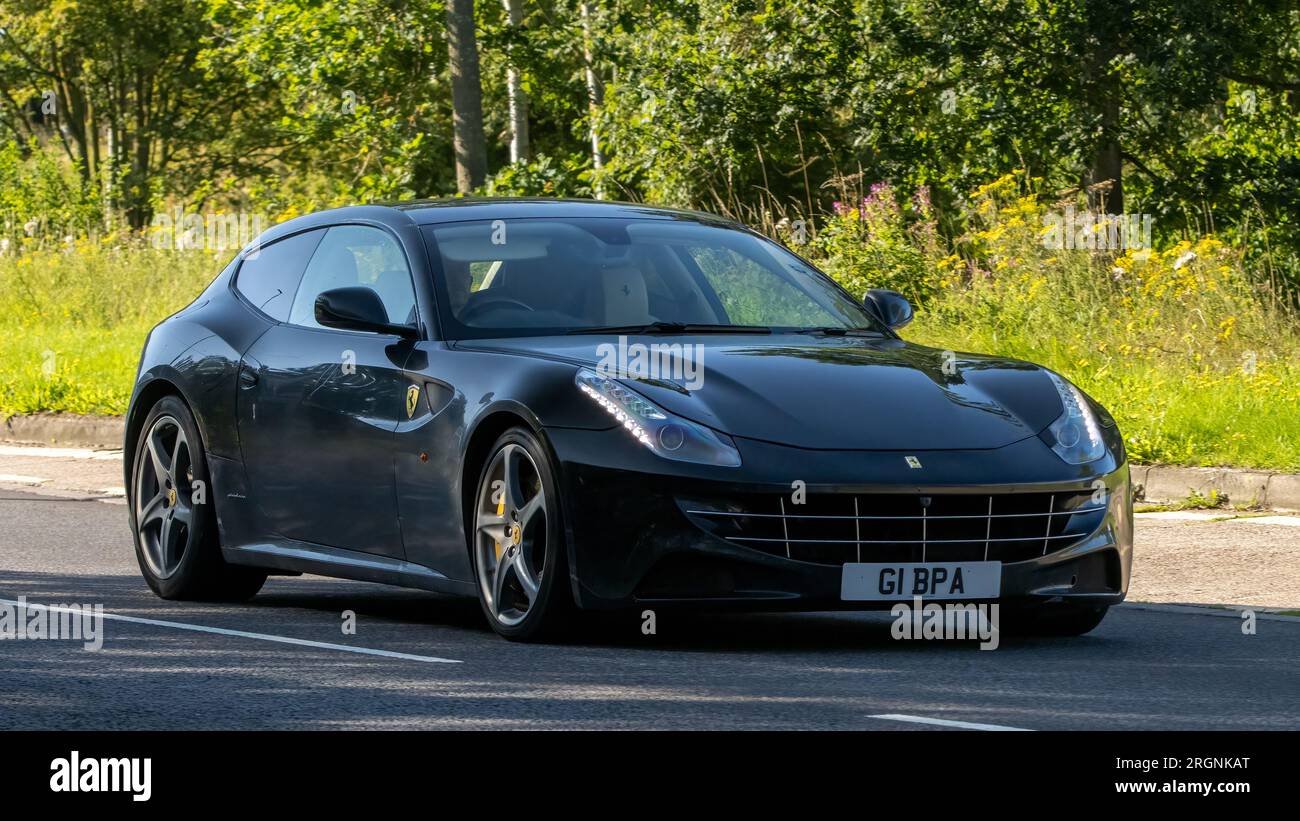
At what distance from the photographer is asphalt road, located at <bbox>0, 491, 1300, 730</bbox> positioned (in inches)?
224

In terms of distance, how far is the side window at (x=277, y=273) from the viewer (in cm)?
874

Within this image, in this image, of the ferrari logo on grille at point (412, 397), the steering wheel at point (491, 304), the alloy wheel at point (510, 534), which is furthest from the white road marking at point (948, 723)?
the steering wheel at point (491, 304)

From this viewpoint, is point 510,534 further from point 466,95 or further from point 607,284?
point 466,95

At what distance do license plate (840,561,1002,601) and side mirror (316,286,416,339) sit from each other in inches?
79.0

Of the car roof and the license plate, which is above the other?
the car roof

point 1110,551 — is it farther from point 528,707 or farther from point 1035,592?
point 528,707

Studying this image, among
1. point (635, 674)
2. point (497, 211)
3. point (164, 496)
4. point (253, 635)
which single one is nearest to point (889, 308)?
point (497, 211)

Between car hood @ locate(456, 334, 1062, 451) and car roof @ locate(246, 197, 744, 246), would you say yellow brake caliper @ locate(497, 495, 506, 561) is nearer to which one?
car hood @ locate(456, 334, 1062, 451)

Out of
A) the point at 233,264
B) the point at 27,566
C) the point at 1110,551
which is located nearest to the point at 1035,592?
the point at 1110,551

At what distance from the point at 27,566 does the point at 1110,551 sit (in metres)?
5.28

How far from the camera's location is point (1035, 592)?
6934 millimetres

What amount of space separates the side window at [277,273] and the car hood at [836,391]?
1.49m

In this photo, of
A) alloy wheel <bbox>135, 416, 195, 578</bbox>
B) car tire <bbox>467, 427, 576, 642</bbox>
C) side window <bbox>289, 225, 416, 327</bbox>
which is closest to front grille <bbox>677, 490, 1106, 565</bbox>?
car tire <bbox>467, 427, 576, 642</bbox>

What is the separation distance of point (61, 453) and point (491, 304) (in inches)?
383
